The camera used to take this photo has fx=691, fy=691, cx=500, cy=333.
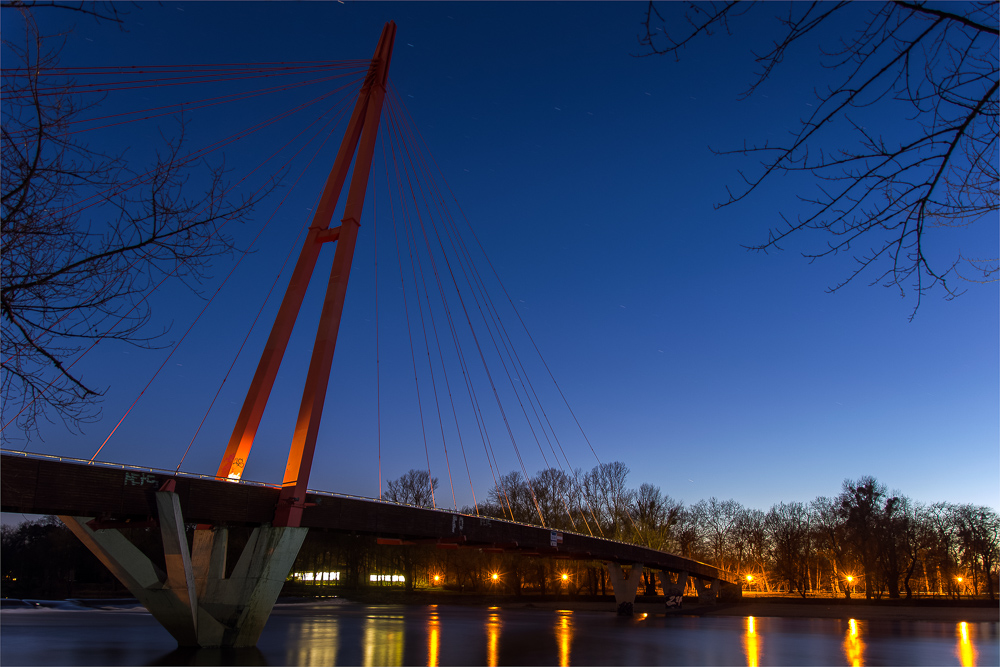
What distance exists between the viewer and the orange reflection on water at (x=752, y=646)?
23131 mm

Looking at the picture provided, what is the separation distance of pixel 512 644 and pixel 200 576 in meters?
13.0

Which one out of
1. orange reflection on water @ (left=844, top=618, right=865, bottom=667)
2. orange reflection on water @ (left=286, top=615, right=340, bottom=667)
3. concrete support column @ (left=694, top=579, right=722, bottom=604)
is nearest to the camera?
orange reflection on water @ (left=286, top=615, right=340, bottom=667)

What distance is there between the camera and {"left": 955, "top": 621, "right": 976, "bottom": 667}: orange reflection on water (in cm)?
2325

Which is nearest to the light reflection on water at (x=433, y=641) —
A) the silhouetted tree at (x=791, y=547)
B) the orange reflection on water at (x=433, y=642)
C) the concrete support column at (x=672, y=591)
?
the orange reflection on water at (x=433, y=642)

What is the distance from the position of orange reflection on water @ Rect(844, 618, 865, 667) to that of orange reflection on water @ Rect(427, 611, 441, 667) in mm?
13629

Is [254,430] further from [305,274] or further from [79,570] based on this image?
[79,570]

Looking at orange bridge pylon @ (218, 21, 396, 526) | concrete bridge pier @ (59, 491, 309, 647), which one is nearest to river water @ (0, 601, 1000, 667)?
concrete bridge pier @ (59, 491, 309, 647)

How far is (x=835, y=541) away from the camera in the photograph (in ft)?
249

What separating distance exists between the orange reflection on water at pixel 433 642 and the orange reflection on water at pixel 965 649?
17.2 m

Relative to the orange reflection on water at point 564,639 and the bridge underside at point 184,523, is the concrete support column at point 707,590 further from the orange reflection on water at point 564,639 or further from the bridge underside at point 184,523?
the bridge underside at point 184,523

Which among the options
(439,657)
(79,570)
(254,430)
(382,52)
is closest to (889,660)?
(439,657)

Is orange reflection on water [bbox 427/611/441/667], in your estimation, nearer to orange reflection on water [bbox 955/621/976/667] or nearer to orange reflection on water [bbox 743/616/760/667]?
orange reflection on water [bbox 743/616/760/667]

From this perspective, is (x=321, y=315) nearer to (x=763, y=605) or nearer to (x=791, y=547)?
(x=763, y=605)

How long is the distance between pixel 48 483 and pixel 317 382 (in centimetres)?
822
